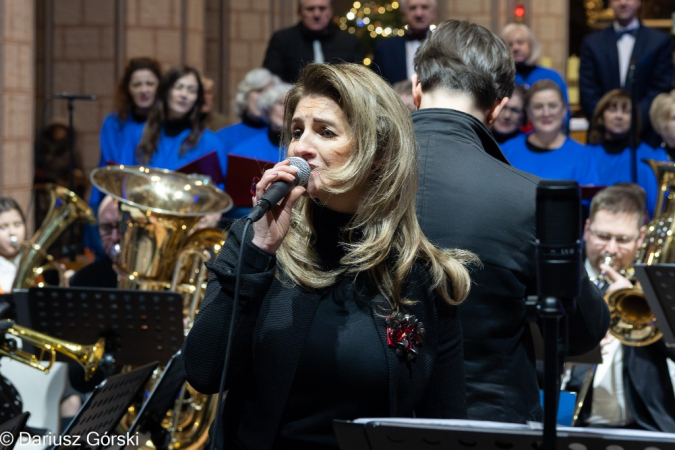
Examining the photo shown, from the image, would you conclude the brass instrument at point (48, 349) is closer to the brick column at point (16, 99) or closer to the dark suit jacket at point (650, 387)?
the dark suit jacket at point (650, 387)

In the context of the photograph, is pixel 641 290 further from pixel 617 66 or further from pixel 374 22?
pixel 374 22

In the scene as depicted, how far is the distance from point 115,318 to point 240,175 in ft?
3.77

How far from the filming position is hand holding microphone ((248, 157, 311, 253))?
1930 millimetres

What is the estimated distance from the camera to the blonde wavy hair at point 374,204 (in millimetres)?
2123

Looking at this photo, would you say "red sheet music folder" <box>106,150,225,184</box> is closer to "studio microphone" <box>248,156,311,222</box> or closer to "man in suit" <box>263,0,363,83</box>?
"man in suit" <box>263,0,363,83</box>

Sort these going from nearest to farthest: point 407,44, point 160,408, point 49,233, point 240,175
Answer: point 160,408 < point 240,175 < point 49,233 < point 407,44

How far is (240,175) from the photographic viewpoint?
4570mm

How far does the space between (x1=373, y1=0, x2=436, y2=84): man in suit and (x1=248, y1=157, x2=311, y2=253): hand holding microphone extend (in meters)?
4.57

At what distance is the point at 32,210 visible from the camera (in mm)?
6520

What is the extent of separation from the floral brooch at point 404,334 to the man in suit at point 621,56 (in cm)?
507

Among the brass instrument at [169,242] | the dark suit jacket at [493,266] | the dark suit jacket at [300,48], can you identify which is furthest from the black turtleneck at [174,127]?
the dark suit jacket at [493,266]

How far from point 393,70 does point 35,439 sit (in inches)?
152

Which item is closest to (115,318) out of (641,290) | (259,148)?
(641,290)

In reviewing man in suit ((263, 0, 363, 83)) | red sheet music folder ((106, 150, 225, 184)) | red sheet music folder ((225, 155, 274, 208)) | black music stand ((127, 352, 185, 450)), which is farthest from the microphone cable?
man in suit ((263, 0, 363, 83))
